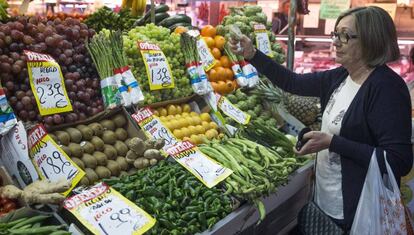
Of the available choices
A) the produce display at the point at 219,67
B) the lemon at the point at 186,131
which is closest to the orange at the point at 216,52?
the produce display at the point at 219,67

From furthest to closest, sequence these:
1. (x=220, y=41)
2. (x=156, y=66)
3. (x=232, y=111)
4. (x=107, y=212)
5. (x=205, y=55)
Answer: (x=220, y=41), (x=205, y=55), (x=232, y=111), (x=156, y=66), (x=107, y=212)

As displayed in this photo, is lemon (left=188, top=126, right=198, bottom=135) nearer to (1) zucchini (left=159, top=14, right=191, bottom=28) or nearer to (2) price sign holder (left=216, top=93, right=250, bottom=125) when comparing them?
(2) price sign holder (left=216, top=93, right=250, bottom=125)

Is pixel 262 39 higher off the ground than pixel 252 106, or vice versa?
pixel 262 39

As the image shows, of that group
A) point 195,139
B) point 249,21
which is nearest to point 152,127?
point 195,139

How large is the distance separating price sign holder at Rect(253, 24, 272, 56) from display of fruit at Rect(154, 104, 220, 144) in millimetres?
1196

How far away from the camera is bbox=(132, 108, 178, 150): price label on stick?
115 inches

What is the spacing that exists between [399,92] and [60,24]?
213cm

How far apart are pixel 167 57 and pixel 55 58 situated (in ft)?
3.29

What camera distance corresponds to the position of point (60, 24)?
2.86 m

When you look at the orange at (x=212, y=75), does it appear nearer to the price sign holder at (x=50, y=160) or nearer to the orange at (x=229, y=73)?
the orange at (x=229, y=73)

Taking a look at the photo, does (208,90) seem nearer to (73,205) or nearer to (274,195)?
(274,195)

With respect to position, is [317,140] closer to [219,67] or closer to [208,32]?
[219,67]

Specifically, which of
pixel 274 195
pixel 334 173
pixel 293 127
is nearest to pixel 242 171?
pixel 274 195

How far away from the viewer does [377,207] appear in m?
2.41
